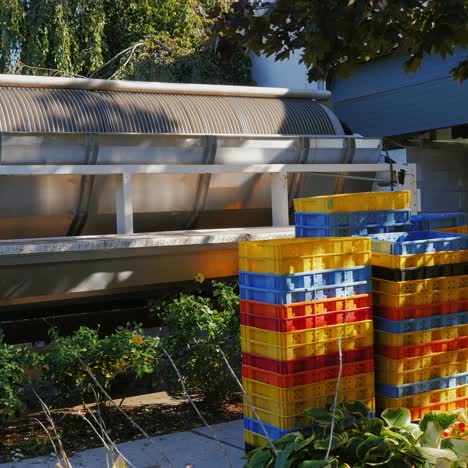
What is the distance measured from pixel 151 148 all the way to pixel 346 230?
6.16 ft

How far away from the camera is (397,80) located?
11.9 metres

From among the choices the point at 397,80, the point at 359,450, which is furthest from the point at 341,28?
the point at 397,80

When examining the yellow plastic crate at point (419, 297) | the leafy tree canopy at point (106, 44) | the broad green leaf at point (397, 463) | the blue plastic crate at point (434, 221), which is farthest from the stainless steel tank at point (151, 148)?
the leafy tree canopy at point (106, 44)

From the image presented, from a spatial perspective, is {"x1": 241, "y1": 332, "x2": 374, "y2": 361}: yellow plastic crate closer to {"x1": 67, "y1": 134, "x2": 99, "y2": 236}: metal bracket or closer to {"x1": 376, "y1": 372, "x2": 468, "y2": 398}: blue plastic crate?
{"x1": 376, "y1": 372, "x2": 468, "y2": 398}: blue plastic crate

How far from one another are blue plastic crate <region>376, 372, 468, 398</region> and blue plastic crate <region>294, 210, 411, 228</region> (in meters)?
1.11

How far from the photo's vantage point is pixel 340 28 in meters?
3.98

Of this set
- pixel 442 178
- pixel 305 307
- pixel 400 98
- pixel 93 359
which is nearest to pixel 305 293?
pixel 305 307

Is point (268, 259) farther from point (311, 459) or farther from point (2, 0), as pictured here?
point (2, 0)

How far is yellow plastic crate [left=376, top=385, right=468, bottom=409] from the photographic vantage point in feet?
16.1

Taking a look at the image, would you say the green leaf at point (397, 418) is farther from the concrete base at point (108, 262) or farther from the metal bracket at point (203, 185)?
the metal bracket at point (203, 185)

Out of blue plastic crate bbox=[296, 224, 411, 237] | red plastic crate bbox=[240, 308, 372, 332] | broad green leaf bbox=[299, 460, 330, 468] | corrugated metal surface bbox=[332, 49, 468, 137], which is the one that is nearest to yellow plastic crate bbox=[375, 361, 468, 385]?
red plastic crate bbox=[240, 308, 372, 332]

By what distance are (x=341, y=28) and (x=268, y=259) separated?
4.52 feet

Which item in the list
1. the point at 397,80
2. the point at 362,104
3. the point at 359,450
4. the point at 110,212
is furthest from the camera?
the point at 362,104

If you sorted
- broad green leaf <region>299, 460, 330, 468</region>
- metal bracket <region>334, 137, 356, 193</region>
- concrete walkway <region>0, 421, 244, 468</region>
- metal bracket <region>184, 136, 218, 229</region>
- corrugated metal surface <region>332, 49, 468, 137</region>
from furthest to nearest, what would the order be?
corrugated metal surface <region>332, 49, 468, 137</region> < metal bracket <region>334, 137, 356, 193</region> < metal bracket <region>184, 136, 218, 229</region> < concrete walkway <region>0, 421, 244, 468</region> < broad green leaf <region>299, 460, 330, 468</region>
